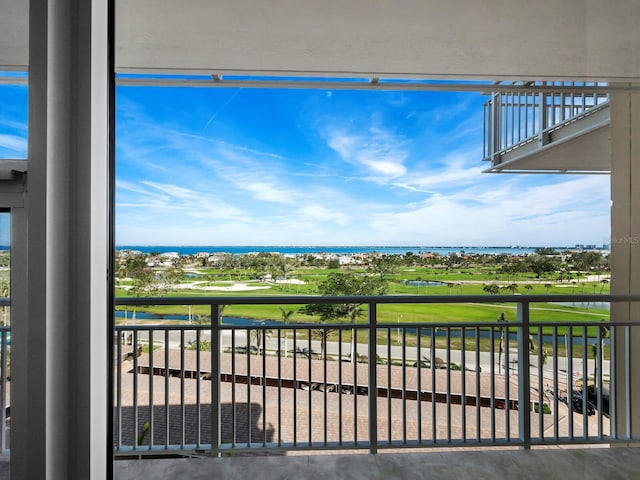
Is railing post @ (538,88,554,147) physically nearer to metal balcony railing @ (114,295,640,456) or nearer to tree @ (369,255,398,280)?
metal balcony railing @ (114,295,640,456)

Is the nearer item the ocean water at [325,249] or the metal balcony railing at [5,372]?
the metal balcony railing at [5,372]

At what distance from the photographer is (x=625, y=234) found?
1.06 metres

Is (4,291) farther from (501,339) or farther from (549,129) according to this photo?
(501,339)

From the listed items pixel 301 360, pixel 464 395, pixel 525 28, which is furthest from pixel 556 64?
pixel 301 360

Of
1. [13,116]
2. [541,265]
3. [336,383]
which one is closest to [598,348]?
[541,265]

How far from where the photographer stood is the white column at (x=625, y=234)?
103 centimetres

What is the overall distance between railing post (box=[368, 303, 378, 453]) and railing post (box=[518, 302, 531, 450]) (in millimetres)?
741

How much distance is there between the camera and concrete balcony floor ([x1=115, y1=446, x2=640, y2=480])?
63.6 inches

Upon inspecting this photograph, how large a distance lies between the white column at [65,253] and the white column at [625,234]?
139cm

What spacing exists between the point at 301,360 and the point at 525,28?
2019mm

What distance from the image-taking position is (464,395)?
6.82ft

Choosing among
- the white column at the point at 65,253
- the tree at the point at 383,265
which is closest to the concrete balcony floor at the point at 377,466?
the tree at the point at 383,265

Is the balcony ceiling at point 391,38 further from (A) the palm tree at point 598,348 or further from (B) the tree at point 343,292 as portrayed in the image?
(B) the tree at point 343,292

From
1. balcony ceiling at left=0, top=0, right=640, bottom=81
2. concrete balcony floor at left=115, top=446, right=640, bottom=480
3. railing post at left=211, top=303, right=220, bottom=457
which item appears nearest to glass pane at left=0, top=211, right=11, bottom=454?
balcony ceiling at left=0, top=0, right=640, bottom=81
